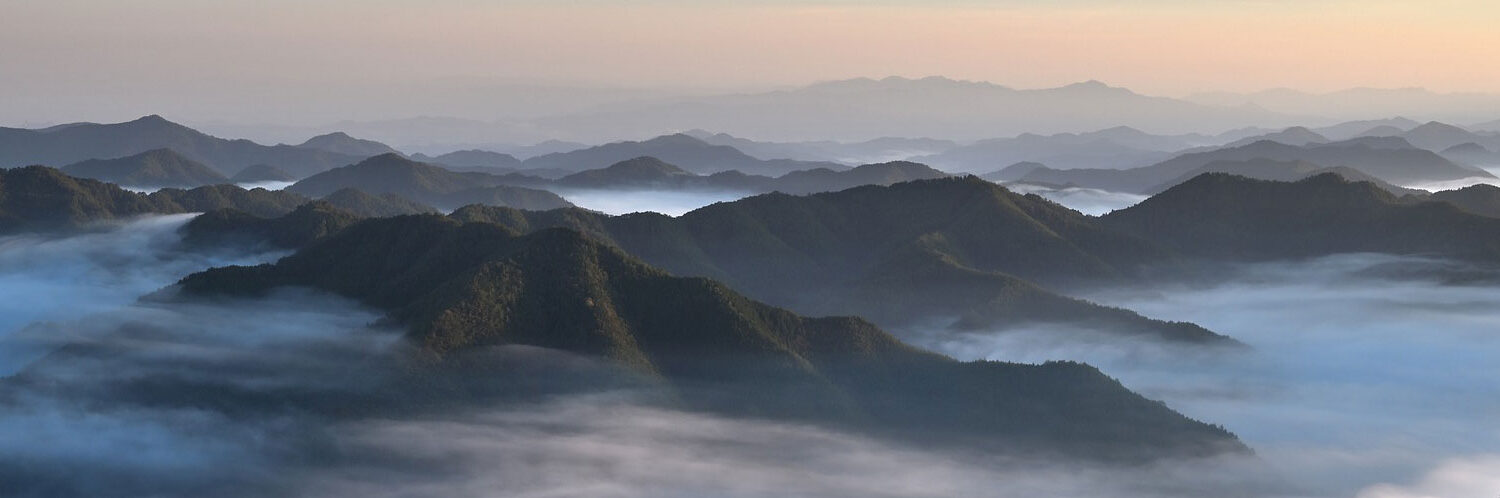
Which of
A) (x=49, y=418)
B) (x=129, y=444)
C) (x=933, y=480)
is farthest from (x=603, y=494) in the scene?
(x=49, y=418)

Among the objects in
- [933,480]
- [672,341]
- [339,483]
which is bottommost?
[339,483]

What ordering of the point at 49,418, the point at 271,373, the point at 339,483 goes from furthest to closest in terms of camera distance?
the point at 271,373, the point at 49,418, the point at 339,483

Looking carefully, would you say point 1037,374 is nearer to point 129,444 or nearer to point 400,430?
point 400,430

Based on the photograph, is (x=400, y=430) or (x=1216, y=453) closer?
(x=400, y=430)

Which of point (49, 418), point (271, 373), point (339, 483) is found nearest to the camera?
point (339, 483)

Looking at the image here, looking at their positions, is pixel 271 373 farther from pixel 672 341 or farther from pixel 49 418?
pixel 672 341

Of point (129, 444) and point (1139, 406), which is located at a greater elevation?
point (1139, 406)
